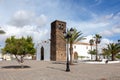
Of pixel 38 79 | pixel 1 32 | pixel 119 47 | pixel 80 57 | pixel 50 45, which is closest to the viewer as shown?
pixel 38 79

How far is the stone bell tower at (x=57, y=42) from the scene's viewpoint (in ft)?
154

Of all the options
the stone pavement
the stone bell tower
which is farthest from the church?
the stone pavement

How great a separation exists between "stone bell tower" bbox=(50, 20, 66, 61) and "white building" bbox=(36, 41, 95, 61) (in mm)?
3445

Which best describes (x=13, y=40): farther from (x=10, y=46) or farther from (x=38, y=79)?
(x=38, y=79)

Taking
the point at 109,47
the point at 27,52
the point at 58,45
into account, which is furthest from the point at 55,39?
the point at 27,52

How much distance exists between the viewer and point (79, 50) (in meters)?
61.4

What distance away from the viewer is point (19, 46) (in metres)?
20.4

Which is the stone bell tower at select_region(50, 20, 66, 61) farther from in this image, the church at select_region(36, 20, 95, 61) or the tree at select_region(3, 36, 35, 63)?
the tree at select_region(3, 36, 35, 63)

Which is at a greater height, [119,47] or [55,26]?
[55,26]

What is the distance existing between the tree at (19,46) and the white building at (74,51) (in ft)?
98.4

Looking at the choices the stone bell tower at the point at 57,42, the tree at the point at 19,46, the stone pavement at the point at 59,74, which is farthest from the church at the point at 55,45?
the stone pavement at the point at 59,74

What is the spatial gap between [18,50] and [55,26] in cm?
2781

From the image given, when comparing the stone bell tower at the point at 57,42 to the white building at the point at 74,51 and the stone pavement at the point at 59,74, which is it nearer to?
the white building at the point at 74,51

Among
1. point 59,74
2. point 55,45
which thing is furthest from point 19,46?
point 55,45
